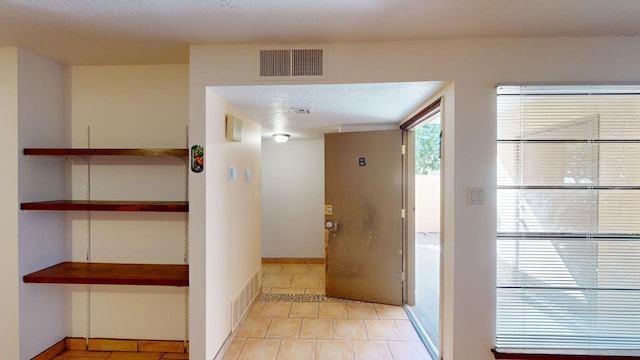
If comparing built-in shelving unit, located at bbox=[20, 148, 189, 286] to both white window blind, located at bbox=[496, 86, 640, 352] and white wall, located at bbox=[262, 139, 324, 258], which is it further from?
white wall, located at bbox=[262, 139, 324, 258]

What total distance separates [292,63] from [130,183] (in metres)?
1.65

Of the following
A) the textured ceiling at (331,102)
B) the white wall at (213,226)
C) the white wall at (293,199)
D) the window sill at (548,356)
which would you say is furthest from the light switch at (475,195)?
the white wall at (293,199)

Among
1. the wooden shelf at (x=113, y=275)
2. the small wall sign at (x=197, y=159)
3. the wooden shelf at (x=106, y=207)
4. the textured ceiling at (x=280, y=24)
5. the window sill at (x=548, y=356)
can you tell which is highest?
the textured ceiling at (x=280, y=24)

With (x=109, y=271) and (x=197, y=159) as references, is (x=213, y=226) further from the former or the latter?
(x=109, y=271)

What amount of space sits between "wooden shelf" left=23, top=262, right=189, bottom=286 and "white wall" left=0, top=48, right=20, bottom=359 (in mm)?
150

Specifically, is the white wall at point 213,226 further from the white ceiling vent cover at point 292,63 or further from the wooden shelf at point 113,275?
the white ceiling vent cover at point 292,63

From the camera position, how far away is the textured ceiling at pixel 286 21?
1.47 meters

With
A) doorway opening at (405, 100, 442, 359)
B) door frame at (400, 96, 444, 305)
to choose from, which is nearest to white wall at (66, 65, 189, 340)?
doorway opening at (405, 100, 442, 359)

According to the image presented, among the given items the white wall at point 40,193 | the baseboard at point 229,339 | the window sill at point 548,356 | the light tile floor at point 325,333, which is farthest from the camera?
the light tile floor at point 325,333

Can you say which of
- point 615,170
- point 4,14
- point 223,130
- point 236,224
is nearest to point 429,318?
point 615,170

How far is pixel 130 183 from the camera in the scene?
2.32 metres

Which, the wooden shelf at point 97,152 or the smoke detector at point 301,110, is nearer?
the wooden shelf at point 97,152

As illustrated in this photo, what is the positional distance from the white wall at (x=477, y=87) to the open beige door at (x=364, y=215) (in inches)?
48.8

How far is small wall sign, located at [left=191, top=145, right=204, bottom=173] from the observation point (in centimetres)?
193
